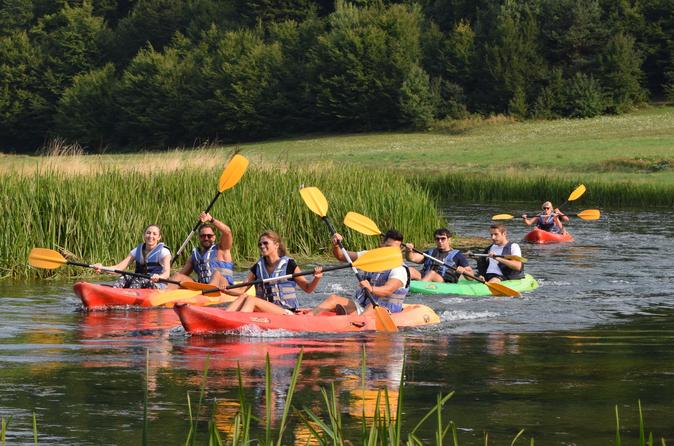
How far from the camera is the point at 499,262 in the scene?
17109 mm

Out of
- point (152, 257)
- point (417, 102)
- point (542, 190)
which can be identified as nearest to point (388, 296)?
point (152, 257)

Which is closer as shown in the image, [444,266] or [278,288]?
[278,288]

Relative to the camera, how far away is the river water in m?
8.12

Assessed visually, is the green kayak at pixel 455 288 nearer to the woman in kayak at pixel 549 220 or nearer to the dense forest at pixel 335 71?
the woman in kayak at pixel 549 220

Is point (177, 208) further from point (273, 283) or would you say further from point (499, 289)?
point (273, 283)

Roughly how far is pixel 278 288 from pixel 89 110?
6859cm

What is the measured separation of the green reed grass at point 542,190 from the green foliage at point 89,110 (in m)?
44.6

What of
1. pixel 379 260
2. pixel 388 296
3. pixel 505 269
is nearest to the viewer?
pixel 379 260

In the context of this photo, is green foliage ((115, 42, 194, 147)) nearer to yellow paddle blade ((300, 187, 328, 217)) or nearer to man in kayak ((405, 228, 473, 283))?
man in kayak ((405, 228, 473, 283))

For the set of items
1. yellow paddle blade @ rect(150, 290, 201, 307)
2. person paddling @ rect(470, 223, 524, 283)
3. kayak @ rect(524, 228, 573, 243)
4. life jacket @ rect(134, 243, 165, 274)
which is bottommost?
kayak @ rect(524, 228, 573, 243)

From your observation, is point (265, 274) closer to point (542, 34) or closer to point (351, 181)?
point (351, 181)

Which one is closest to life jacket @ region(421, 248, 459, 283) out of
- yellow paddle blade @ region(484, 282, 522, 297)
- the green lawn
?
yellow paddle blade @ region(484, 282, 522, 297)

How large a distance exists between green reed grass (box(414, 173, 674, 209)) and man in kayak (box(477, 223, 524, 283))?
1390 centimetres

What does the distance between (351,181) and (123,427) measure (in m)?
14.0
